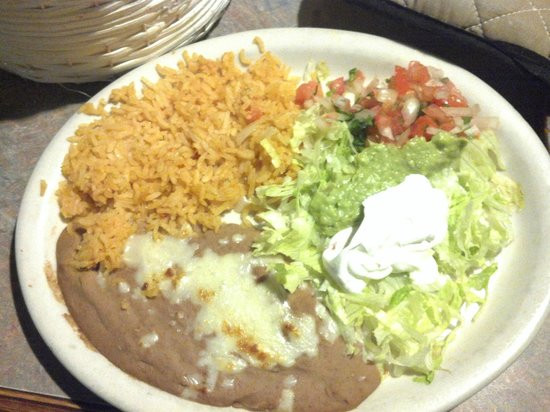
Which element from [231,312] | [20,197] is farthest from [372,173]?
[20,197]

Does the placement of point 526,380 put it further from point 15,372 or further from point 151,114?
point 15,372

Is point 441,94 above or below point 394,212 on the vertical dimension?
above

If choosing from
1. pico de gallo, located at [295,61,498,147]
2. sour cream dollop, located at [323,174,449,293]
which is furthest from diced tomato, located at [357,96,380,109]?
sour cream dollop, located at [323,174,449,293]

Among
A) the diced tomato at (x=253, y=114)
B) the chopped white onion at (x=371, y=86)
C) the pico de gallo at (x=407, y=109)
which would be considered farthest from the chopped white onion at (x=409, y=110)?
the diced tomato at (x=253, y=114)

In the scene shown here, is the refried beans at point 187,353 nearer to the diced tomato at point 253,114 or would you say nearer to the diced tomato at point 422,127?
the diced tomato at point 253,114

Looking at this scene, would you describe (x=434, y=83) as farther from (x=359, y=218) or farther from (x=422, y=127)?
(x=359, y=218)

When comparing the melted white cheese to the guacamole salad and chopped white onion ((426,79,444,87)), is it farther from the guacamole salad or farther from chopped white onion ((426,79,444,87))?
chopped white onion ((426,79,444,87))
